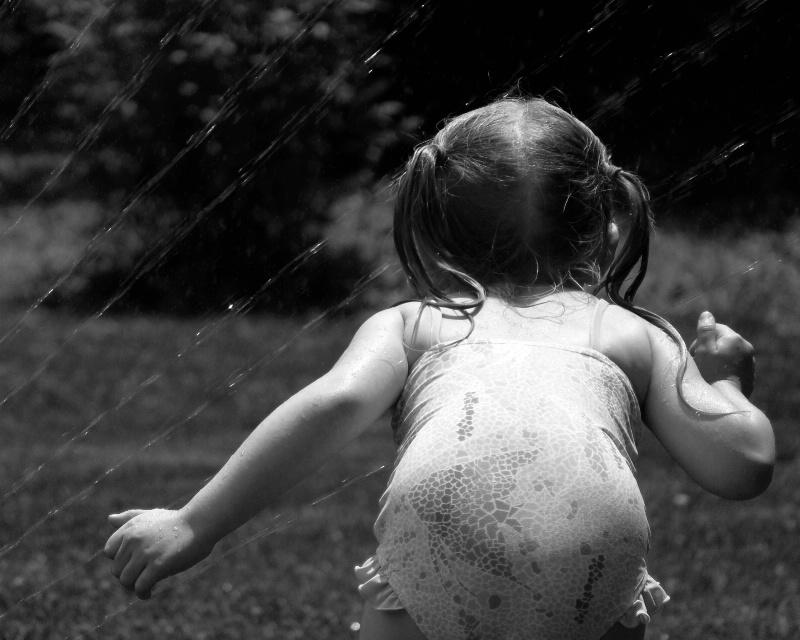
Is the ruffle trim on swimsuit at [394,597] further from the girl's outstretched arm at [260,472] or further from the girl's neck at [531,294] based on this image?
the girl's neck at [531,294]

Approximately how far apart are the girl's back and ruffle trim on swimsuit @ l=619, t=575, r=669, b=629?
0.03 m

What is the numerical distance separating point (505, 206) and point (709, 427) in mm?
535

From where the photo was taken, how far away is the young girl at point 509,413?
181cm

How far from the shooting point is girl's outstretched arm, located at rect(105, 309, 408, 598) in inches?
78.3

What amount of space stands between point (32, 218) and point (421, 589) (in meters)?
9.16

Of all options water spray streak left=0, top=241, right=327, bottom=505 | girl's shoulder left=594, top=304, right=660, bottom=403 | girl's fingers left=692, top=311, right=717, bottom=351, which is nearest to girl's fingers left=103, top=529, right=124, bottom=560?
girl's shoulder left=594, top=304, right=660, bottom=403

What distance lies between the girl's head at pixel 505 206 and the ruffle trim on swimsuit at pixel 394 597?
513mm

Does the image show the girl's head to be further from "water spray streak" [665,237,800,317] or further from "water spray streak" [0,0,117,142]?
"water spray streak" [0,0,117,142]

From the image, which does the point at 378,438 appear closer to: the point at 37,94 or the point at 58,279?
the point at 58,279

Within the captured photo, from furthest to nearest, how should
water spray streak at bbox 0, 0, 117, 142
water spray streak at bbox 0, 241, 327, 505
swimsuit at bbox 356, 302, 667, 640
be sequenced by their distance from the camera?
water spray streak at bbox 0, 0, 117, 142 → water spray streak at bbox 0, 241, 327, 505 → swimsuit at bbox 356, 302, 667, 640

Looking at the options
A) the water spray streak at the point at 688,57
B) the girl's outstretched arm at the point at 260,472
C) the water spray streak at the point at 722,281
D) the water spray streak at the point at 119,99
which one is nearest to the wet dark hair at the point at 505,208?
the girl's outstretched arm at the point at 260,472

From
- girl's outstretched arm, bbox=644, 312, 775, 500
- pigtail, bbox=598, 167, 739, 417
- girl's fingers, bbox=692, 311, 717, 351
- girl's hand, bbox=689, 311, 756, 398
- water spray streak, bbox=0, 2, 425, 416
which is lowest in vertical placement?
water spray streak, bbox=0, 2, 425, 416

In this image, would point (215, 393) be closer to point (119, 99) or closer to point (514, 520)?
point (119, 99)

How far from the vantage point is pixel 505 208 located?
85.9 inches
